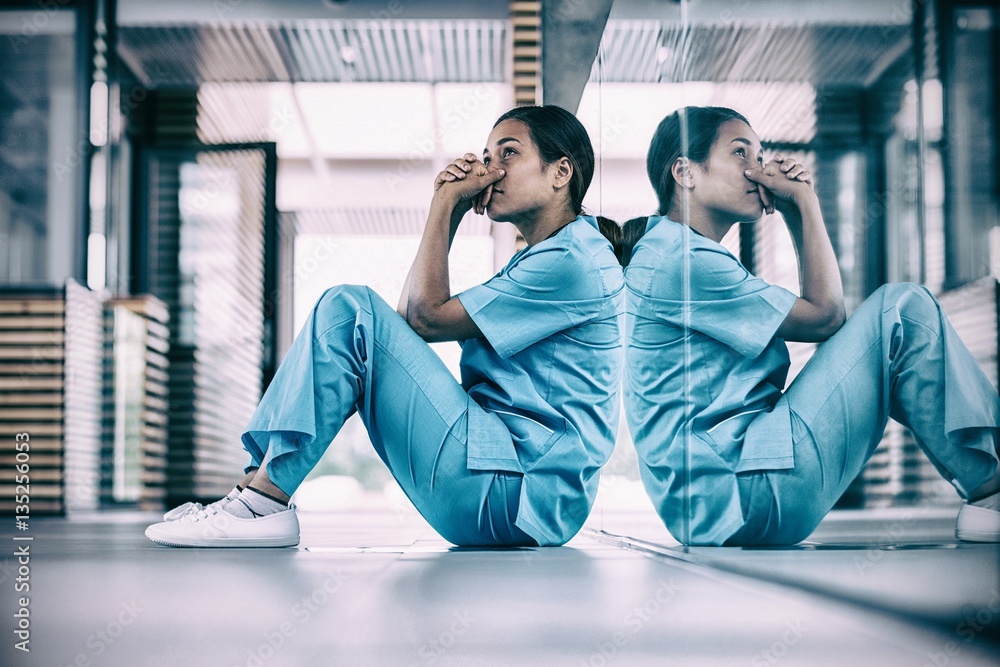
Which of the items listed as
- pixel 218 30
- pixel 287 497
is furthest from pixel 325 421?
pixel 218 30

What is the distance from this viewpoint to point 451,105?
6496mm

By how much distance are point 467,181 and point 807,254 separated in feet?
2.55

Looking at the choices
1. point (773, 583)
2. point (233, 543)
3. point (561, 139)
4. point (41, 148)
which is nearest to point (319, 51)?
point (41, 148)

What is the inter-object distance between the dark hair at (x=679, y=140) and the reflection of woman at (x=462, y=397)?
178 mm

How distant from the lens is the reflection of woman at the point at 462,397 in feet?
5.73

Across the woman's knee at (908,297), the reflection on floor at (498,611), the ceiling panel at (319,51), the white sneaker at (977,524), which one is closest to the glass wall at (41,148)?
the ceiling panel at (319,51)

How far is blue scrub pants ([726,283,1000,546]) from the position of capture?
1.12 metres

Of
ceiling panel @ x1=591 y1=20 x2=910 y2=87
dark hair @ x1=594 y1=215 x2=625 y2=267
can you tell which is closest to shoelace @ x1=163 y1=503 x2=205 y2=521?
dark hair @ x1=594 y1=215 x2=625 y2=267

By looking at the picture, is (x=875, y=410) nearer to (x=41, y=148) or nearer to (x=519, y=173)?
(x=519, y=173)

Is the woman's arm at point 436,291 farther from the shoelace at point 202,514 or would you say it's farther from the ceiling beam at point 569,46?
the ceiling beam at point 569,46

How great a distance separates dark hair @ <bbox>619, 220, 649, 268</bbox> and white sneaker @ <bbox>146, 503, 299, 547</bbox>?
2.98ft

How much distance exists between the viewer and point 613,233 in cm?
210

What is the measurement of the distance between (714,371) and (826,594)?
0.52m

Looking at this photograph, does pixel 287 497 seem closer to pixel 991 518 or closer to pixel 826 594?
pixel 826 594
